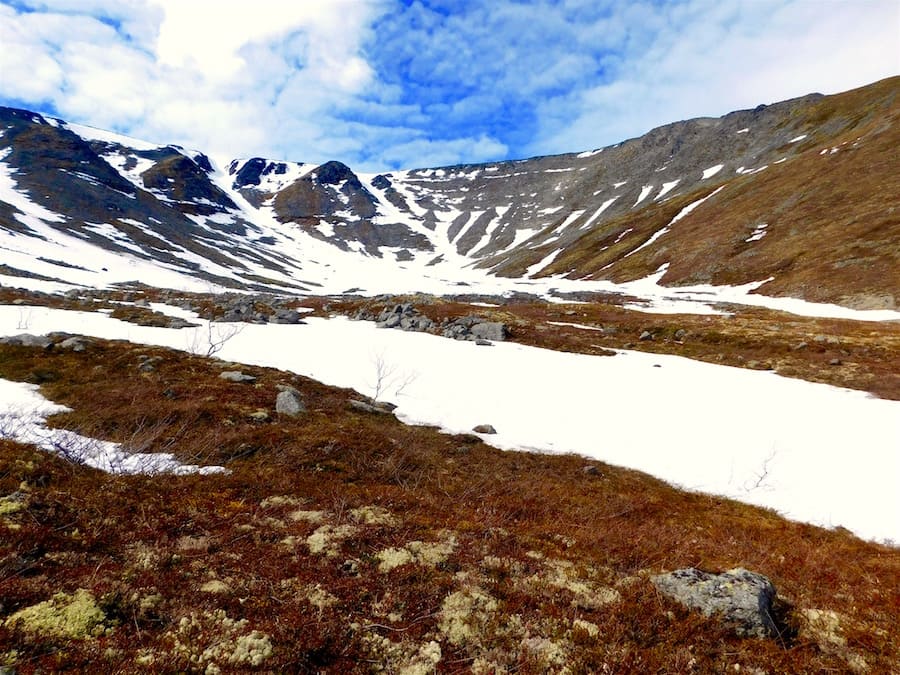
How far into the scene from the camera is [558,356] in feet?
121

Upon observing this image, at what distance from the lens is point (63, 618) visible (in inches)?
200

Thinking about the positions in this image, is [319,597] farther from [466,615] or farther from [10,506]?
[10,506]

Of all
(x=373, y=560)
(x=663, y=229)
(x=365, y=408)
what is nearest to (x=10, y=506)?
(x=373, y=560)

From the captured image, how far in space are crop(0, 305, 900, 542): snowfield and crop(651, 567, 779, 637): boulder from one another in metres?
9.81

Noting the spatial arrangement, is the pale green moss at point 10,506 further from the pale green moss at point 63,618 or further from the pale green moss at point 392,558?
the pale green moss at point 392,558

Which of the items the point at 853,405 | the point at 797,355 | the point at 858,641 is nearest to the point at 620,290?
the point at 797,355

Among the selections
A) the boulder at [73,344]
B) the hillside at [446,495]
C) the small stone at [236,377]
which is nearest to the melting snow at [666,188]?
the hillside at [446,495]

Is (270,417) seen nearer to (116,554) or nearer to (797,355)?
(116,554)

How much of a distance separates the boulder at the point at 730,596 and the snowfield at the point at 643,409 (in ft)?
32.2

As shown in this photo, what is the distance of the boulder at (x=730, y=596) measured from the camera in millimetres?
6492

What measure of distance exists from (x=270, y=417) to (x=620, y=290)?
80738mm

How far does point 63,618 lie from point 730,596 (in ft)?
30.9

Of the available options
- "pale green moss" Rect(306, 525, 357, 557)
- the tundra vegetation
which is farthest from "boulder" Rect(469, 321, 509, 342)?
"pale green moss" Rect(306, 525, 357, 557)

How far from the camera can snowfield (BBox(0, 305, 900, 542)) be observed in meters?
16.3
